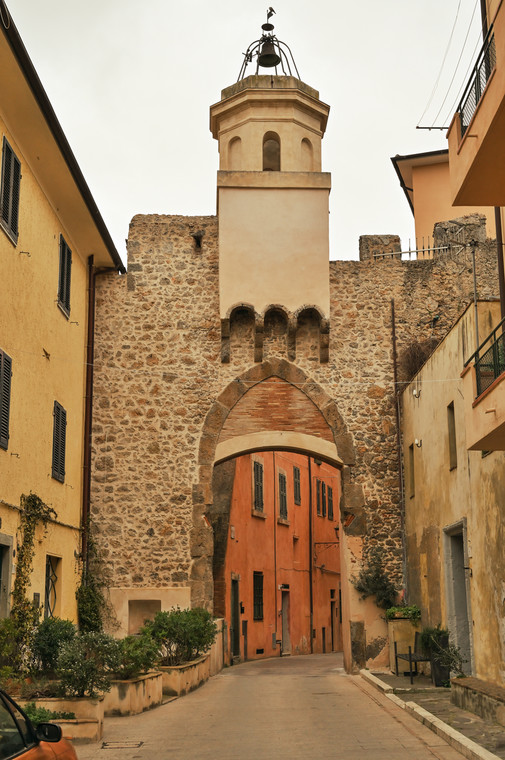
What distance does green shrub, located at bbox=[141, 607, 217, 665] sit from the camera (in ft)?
49.7

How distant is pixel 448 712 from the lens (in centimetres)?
1105

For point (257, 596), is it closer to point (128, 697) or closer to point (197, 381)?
point (197, 381)

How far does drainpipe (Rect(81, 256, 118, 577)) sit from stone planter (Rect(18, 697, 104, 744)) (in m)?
7.51

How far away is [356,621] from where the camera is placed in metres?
17.8

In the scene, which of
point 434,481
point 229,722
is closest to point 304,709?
point 229,722

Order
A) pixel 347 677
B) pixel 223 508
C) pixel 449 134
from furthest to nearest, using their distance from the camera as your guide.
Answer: pixel 223 508 < pixel 347 677 < pixel 449 134

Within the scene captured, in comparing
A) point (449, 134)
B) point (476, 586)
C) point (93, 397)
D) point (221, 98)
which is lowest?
point (476, 586)

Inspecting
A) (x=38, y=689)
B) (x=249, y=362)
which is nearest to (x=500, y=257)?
(x=249, y=362)

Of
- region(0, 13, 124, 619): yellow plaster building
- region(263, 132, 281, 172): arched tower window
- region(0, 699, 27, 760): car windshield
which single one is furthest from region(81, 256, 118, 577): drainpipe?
region(0, 699, 27, 760): car windshield

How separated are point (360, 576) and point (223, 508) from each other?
7.28 meters

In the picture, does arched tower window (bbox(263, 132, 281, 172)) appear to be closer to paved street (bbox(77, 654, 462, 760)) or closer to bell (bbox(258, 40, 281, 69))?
bell (bbox(258, 40, 281, 69))

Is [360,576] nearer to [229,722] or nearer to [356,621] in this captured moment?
[356,621]

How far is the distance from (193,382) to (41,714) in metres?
10.4

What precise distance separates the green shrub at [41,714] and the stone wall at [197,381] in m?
8.08
